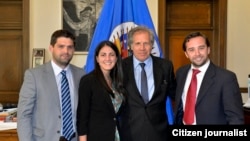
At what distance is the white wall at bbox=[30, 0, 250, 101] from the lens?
527 cm

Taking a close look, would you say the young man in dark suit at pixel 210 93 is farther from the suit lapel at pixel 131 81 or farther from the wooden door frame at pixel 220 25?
the wooden door frame at pixel 220 25

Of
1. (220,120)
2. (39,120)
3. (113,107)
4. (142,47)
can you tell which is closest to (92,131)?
(113,107)

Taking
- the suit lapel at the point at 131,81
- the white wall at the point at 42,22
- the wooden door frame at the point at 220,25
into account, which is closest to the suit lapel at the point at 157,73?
the suit lapel at the point at 131,81

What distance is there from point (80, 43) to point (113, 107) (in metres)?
3.07

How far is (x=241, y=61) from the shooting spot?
5301mm

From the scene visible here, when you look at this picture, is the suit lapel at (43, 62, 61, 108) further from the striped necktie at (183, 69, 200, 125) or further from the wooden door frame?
the wooden door frame

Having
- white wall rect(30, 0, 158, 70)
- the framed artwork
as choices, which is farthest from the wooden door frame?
white wall rect(30, 0, 158, 70)

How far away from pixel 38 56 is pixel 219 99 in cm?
343

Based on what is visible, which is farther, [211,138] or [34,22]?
[34,22]

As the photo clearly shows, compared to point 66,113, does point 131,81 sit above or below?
A: above

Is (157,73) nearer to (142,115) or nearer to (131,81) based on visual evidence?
(131,81)

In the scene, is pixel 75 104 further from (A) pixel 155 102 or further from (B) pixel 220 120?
(B) pixel 220 120

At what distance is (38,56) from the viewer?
520cm

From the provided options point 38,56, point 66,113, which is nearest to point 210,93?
point 66,113
